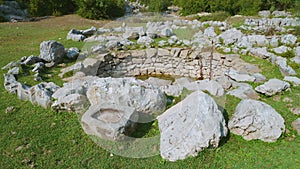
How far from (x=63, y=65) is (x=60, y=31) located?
5317mm

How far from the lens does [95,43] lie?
10.2m

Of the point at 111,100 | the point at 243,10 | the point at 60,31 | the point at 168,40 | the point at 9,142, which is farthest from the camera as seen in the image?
the point at 243,10

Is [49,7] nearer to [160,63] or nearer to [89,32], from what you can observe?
[89,32]

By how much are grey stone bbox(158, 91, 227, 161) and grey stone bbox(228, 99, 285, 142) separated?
312 millimetres

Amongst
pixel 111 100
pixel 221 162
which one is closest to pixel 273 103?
pixel 221 162

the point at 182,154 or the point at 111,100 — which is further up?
the point at 111,100

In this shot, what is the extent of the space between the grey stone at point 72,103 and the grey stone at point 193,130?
1.82 metres

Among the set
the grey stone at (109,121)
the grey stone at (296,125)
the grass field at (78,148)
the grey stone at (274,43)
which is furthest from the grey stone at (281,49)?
the grey stone at (109,121)

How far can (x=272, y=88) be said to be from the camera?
5809 millimetres

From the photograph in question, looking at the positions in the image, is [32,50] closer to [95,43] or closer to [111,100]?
[95,43]

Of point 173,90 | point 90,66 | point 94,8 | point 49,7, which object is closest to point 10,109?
point 90,66

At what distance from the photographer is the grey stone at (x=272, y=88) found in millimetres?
5789

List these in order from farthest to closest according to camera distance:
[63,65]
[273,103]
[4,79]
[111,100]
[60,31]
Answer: [60,31] < [63,65] < [4,79] < [273,103] < [111,100]

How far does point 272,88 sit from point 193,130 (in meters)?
2.81
